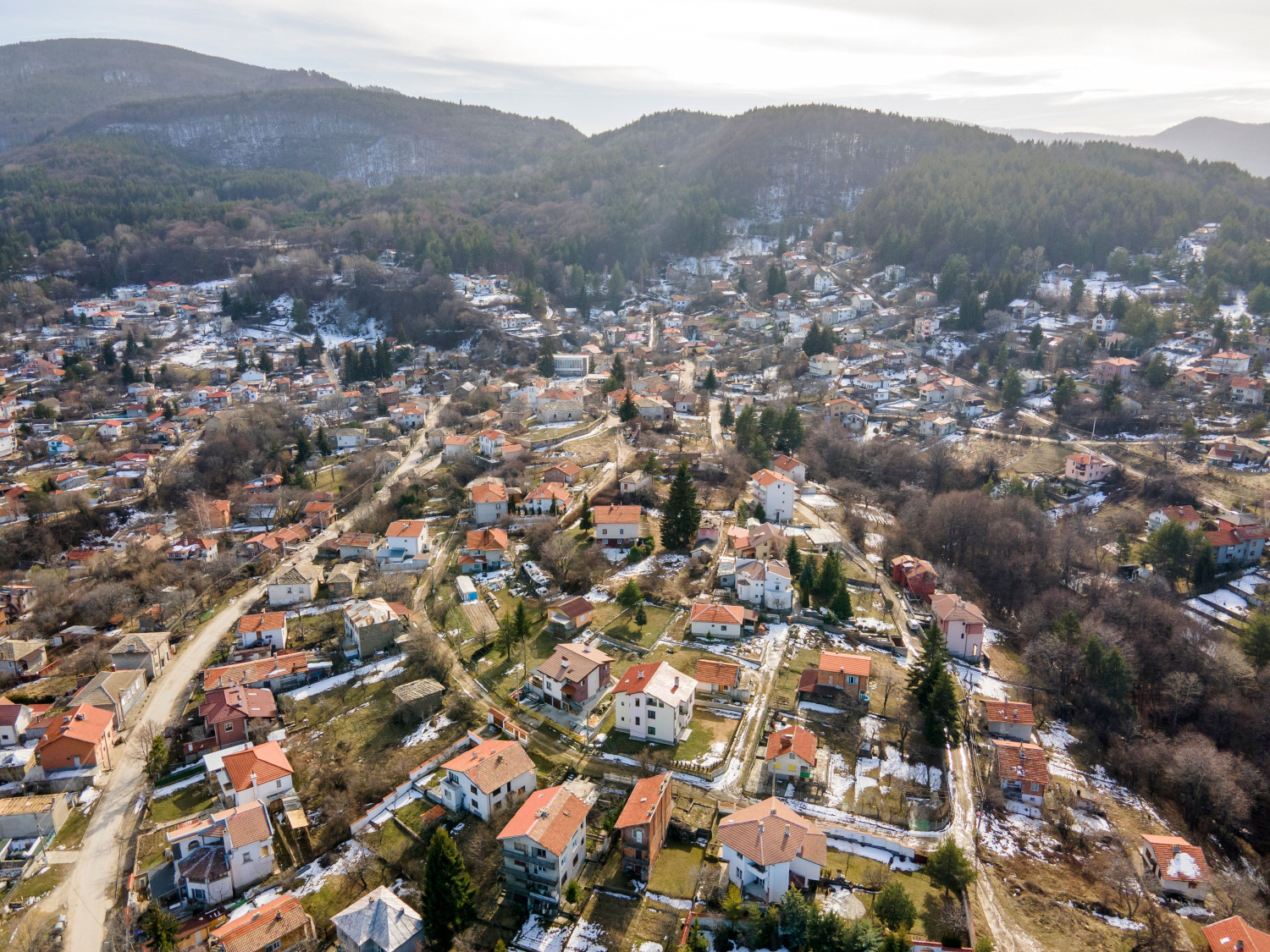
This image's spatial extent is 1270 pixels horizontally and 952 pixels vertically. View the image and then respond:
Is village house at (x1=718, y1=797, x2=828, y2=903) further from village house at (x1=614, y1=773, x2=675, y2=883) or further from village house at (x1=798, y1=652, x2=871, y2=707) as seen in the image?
village house at (x1=798, y1=652, x2=871, y2=707)

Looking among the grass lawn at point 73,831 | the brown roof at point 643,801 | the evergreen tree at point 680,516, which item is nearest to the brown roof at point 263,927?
the grass lawn at point 73,831

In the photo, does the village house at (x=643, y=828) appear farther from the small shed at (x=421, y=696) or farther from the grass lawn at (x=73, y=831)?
the grass lawn at (x=73, y=831)

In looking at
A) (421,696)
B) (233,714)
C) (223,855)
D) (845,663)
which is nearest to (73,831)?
(233,714)

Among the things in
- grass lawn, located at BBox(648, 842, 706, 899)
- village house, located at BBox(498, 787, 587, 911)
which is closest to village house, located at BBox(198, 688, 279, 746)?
village house, located at BBox(498, 787, 587, 911)

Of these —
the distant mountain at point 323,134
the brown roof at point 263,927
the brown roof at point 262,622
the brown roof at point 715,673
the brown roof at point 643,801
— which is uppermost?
the distant mountain at point 323,134

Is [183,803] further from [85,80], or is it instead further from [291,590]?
[85,80]

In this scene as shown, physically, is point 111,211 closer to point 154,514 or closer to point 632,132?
point 154,514
